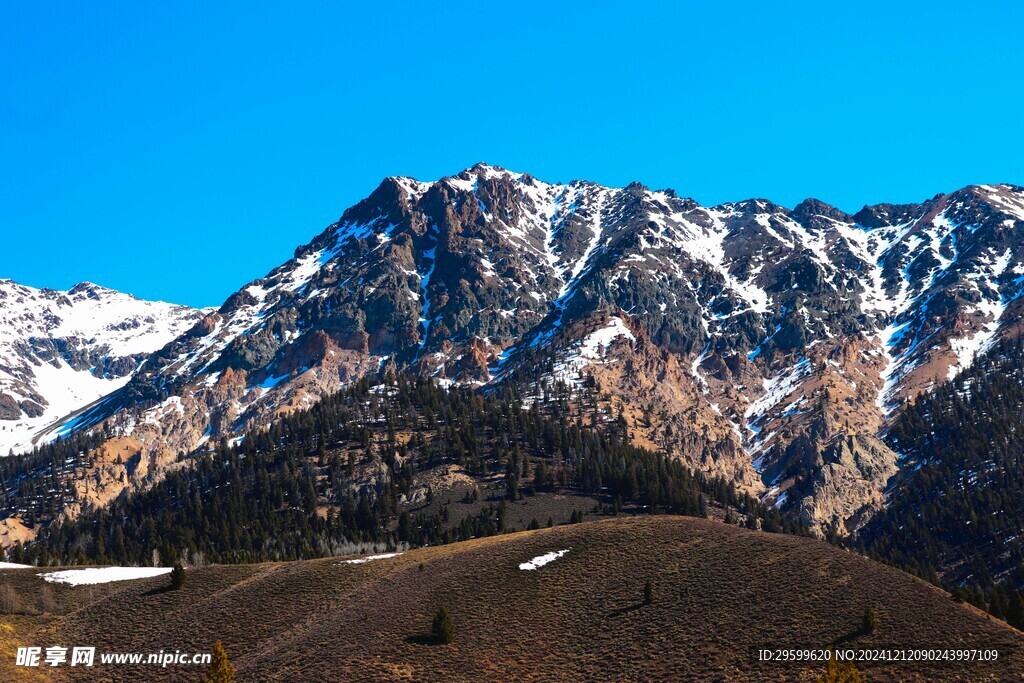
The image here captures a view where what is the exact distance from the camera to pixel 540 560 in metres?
118

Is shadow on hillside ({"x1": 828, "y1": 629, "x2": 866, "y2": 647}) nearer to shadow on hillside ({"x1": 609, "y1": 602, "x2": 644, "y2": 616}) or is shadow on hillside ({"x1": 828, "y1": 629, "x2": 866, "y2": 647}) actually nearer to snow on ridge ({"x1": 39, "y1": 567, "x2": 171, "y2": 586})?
shadow on hillside ({"x1": 609, "y1": 602, "x2": 644, "y2": 616})

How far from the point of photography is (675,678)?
82.8 meters

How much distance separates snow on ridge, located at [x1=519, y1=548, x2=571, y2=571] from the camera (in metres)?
116

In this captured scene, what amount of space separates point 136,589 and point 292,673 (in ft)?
125

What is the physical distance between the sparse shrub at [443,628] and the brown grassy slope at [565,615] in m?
1.20

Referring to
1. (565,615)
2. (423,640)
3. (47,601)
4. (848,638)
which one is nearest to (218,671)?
(423,640)

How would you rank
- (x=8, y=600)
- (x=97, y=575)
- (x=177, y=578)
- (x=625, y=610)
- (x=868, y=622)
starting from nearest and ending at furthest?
(x=868, y=622) < (x=625, y=610) < (x=8, y=600) < (x=177, y=578) < (x=97, y=575)

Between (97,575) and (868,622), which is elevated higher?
(97,575)

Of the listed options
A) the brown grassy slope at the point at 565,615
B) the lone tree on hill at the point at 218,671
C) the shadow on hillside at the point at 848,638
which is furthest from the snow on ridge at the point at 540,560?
the lone tree on hill at the point at 218,671

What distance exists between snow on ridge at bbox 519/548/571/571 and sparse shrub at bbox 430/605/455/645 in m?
20.4

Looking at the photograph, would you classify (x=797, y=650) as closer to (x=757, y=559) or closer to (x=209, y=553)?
(x=757, y=559)

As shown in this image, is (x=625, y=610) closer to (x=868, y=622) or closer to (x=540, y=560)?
(x=540, y=560)

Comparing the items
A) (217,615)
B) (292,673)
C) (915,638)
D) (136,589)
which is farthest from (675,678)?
(136,589)

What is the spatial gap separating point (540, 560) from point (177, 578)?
1788 inches
